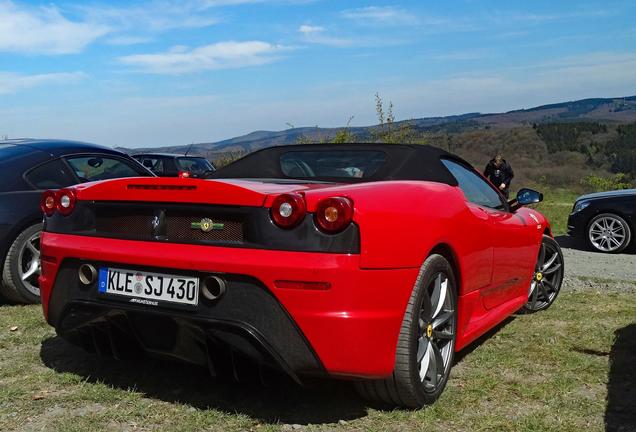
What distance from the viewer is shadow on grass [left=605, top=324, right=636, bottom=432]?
116 inches

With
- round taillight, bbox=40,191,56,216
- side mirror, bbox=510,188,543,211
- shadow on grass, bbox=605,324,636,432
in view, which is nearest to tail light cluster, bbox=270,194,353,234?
round taillight, bbox=40,191,56,216

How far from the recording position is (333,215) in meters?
2.59

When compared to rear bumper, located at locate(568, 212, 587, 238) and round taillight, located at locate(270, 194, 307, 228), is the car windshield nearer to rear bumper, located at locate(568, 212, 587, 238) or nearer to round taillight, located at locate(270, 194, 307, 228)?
rear bumper, located at locate(568, 212, 587, 238)

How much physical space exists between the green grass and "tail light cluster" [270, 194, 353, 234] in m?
0.93

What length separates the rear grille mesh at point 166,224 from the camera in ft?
8.93

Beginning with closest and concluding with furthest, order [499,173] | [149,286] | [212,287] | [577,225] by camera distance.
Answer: [212,287]
[149,286]
[577,225]
[499,173]

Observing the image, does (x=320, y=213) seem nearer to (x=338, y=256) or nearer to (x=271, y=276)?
(x=338, y=256)

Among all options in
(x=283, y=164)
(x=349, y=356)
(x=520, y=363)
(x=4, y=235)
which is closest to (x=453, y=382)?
(x=520, y=363)

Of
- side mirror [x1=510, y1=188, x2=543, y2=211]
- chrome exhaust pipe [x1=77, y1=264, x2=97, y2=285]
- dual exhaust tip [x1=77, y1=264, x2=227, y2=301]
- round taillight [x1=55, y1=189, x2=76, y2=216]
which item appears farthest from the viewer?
side mirror [x1=510, y1=188, x2=543, y2=211]

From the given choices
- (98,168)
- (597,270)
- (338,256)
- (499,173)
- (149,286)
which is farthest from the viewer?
(499,173)

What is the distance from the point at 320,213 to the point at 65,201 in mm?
1402

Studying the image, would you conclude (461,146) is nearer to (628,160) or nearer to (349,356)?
(628,160)

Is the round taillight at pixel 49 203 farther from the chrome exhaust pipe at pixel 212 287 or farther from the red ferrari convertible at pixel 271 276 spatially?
the chrome exhaust pipe at pixel 212 287

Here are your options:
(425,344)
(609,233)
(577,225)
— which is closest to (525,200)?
(425,344)
